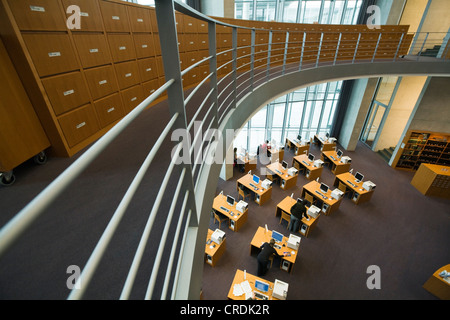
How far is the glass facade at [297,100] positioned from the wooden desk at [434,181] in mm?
4558

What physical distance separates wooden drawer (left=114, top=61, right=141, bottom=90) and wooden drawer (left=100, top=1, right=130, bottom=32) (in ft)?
1.39

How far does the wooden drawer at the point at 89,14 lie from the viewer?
2.29m

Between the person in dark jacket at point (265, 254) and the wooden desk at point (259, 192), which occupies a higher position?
the person in dark jacket at point (265, 254)

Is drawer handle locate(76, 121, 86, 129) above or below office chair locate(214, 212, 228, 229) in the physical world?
above

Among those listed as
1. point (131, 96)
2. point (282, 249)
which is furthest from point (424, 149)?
point (131, 96)

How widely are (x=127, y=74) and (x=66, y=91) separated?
1.08m

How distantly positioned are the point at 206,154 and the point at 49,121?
5.15ft

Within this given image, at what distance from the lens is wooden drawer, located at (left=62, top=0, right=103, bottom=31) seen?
7.50 ft

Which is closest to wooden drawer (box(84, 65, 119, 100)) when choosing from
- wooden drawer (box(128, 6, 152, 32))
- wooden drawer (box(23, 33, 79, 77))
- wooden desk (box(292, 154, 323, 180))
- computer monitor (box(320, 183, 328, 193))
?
wooden drawer (box(23, 33, 79, 77))

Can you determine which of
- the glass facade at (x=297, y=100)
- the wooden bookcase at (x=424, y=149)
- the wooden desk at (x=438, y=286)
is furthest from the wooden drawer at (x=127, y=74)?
the wooden bookcase at (x=424, y=149)

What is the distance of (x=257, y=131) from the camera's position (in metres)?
10.7

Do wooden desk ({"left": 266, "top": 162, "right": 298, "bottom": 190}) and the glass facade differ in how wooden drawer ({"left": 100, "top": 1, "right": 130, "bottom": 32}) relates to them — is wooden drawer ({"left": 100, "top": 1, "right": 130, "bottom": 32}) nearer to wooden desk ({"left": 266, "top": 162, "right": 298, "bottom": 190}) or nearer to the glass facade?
wooden desk ({"left": 266, "top": 162, "right": 298, "bottom": 190})

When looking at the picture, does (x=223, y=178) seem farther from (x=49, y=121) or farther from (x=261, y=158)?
(x=49, y=121)

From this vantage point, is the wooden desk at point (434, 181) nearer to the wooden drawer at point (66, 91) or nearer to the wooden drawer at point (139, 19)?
the wooden drawer at point (139, 19)
